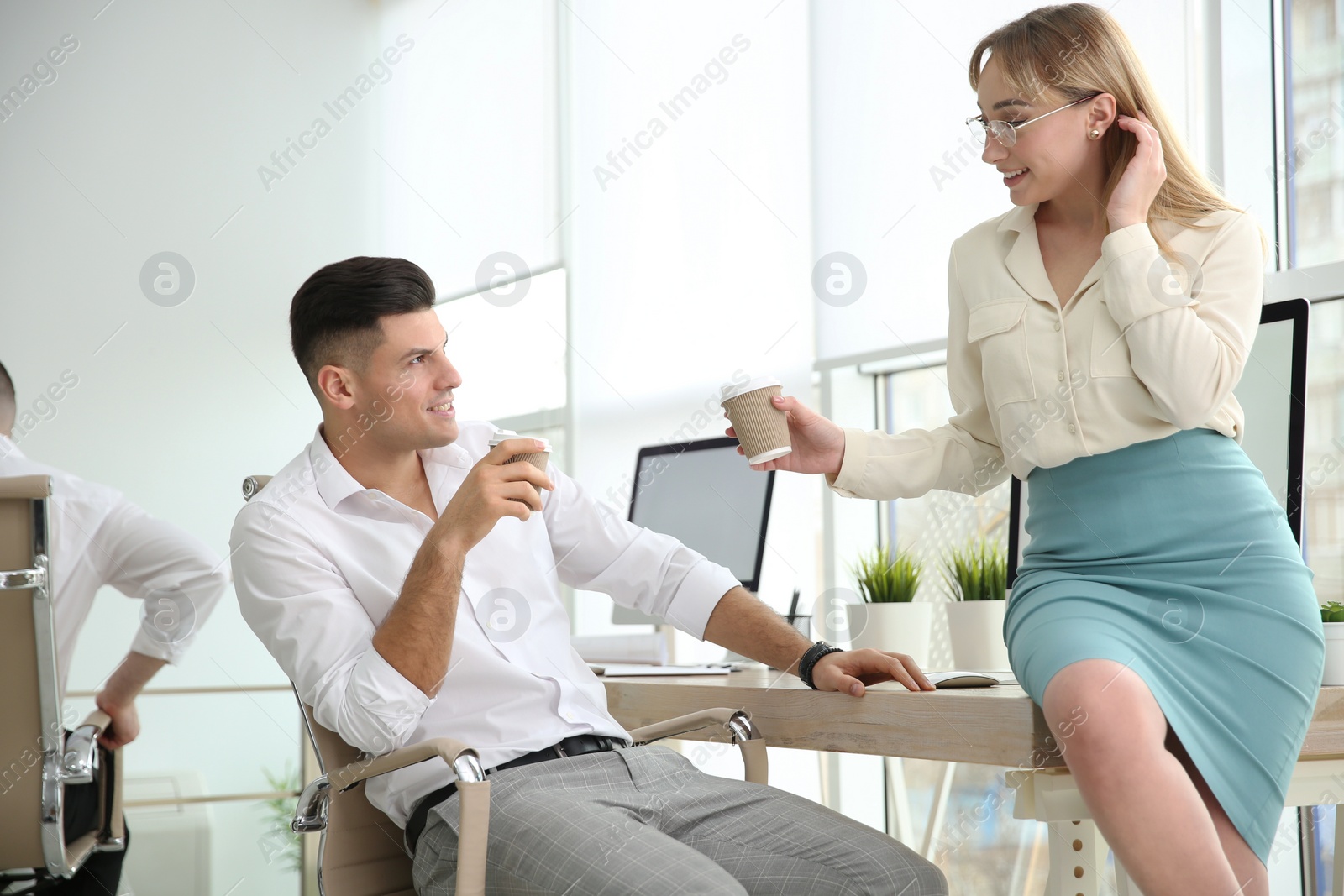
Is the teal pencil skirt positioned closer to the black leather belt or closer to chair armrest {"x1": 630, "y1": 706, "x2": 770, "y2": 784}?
chair armrest {"x1": 630, "y1": 706, "x2": 770, "y2": 784}

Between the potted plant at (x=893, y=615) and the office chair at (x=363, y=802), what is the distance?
0.56 meters

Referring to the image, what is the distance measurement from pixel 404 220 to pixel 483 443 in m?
3.73

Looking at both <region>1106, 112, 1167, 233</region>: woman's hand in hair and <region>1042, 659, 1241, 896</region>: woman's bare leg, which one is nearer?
<region>1042, 659, 1241, 896</region>: woman's bare leg

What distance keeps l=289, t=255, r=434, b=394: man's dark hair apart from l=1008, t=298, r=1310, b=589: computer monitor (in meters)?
1.09

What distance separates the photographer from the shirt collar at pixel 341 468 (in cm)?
166

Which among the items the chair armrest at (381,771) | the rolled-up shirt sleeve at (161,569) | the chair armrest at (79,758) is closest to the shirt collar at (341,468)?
the chair armrest at (381,771)

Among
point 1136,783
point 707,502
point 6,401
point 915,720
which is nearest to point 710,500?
point 707,502

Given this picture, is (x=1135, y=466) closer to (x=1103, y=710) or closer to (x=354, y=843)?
(x=1103, y=710)

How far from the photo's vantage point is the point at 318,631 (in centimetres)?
150

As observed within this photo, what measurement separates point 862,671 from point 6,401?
242cm

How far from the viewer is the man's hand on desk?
153 centimetres

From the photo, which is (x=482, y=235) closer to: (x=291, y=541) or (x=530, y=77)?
(x=530, y=77)

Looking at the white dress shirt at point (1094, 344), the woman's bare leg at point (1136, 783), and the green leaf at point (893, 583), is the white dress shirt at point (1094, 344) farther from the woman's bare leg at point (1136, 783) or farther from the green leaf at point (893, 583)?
the green leaf at point (893, 583)

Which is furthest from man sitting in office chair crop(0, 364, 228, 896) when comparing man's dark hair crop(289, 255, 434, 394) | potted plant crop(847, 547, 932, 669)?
potted plant crop(847, 547, 932, 669)
